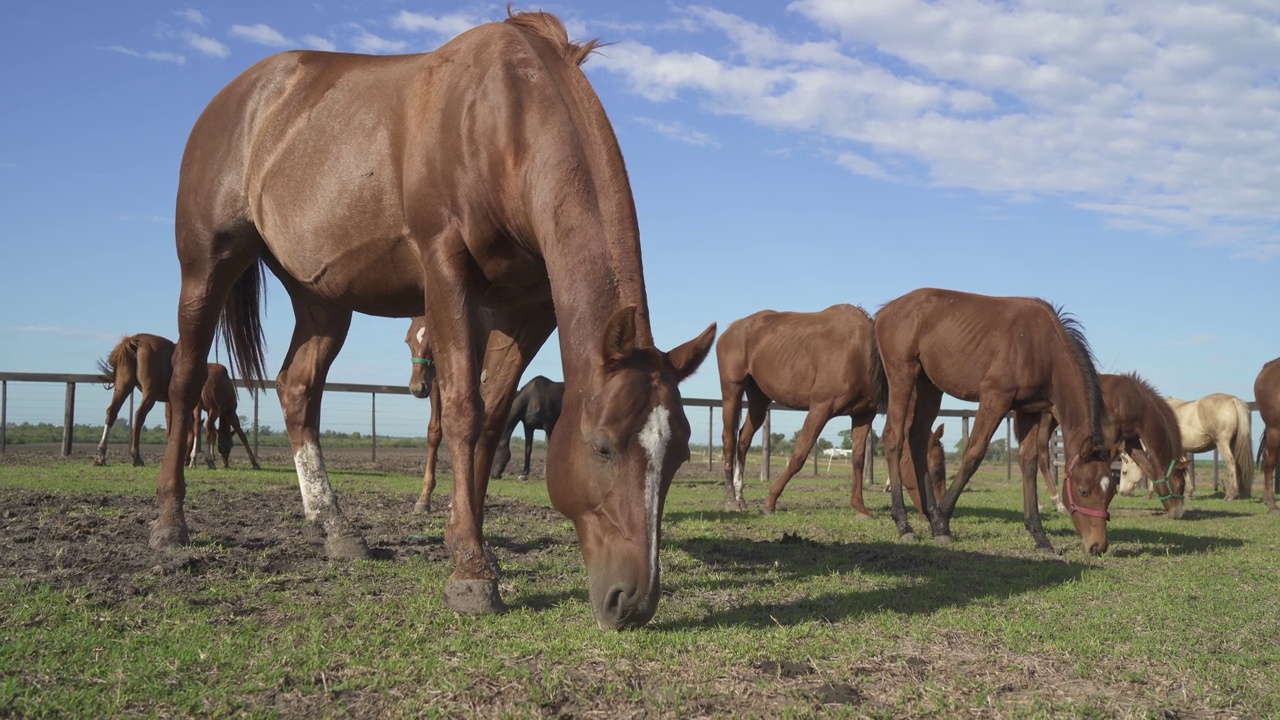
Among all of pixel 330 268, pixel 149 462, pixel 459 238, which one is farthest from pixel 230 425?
pixel 459 238

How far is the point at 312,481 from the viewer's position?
5.76 meters

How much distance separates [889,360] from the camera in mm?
9258

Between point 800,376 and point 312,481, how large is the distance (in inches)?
301

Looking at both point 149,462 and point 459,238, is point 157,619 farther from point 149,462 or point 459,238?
point 149,462

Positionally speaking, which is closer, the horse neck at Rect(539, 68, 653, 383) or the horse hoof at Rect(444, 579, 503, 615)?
the horse neck at Rect(539, 68, 653, 383)

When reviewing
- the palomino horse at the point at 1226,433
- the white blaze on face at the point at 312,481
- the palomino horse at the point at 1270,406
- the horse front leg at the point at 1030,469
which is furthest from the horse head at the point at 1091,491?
the palomino horse at the point at 1226,433

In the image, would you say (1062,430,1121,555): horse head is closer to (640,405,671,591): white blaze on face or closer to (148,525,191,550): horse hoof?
(640,405,671,591): white blaze on face

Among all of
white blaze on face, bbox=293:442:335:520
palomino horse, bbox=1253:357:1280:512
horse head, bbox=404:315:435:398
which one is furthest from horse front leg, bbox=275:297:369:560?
palomino horse, bbox=1253:357:1280:512

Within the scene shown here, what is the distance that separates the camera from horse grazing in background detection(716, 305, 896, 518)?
37.1 ft

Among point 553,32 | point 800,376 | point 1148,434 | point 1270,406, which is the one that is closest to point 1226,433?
point 1270,406

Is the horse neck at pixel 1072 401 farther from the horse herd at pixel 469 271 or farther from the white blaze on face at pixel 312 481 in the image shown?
the white blaze on face at pixel 312 481

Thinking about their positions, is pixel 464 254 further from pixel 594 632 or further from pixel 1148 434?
pixel 1148 434

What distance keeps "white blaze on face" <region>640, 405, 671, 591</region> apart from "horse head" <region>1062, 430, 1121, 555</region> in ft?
18.0

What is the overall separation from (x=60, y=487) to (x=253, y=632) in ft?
24.9
